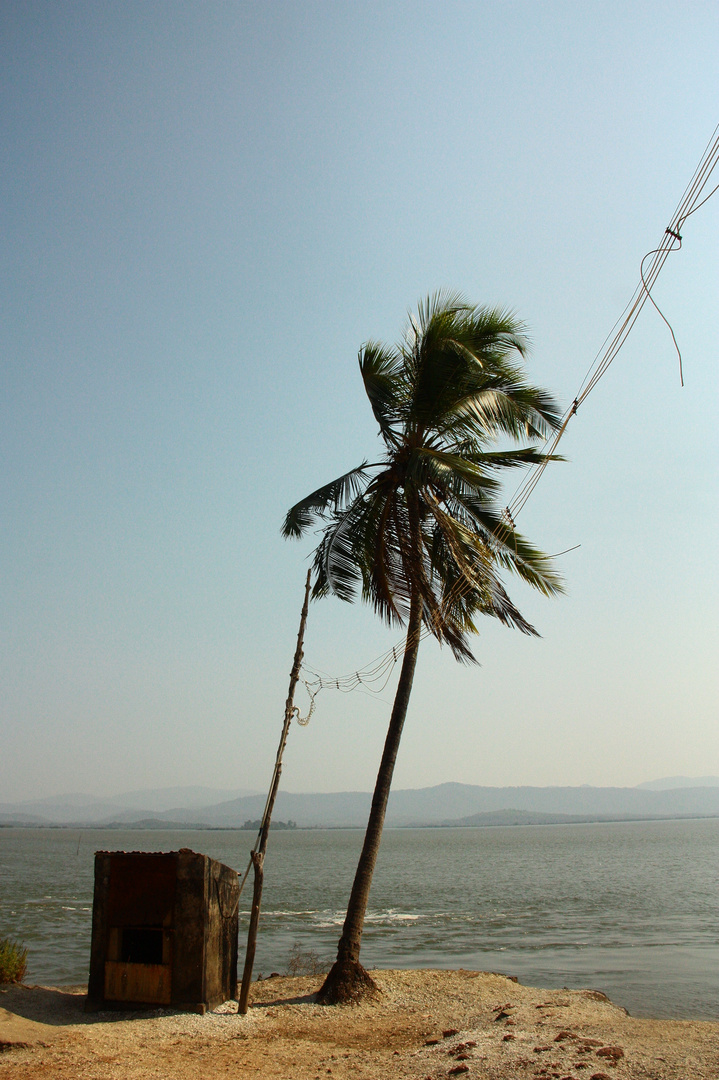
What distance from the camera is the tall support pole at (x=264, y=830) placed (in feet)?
35.9

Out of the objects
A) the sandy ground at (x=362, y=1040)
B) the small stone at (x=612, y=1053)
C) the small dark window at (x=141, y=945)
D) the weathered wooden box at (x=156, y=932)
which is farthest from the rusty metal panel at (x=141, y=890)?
the small stone at (x=612, y=1053)

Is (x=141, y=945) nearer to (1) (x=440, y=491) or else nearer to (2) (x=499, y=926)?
(1) (x=440, y=491)

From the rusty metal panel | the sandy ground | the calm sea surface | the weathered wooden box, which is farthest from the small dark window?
the calm sea surface

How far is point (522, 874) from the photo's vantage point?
55000 mm

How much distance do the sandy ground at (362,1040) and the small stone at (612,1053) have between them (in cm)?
2

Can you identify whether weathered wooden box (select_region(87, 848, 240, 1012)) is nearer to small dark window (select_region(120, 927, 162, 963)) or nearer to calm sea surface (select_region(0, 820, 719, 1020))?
small dark window (select_region(120, 927, 162, 963))

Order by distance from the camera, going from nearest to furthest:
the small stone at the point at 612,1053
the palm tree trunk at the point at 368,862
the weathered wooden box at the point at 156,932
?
the small stone at the point at 612,1053, the weathered wooden box at the point at 156,932, the palm tree trunk at the point at 368,862

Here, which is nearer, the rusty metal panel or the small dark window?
the rusty metal panel

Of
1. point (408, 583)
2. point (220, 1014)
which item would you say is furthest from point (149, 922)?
point (408, 583)

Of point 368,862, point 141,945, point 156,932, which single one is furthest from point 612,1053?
point 141,945

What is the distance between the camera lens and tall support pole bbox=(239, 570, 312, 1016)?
11.0 meters

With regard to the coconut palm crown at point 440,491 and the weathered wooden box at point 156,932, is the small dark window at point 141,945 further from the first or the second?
the coconut palm crown at point 440,491

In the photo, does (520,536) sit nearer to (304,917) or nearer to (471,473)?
(471,473)

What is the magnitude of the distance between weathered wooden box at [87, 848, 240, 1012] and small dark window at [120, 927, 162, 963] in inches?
0.5
